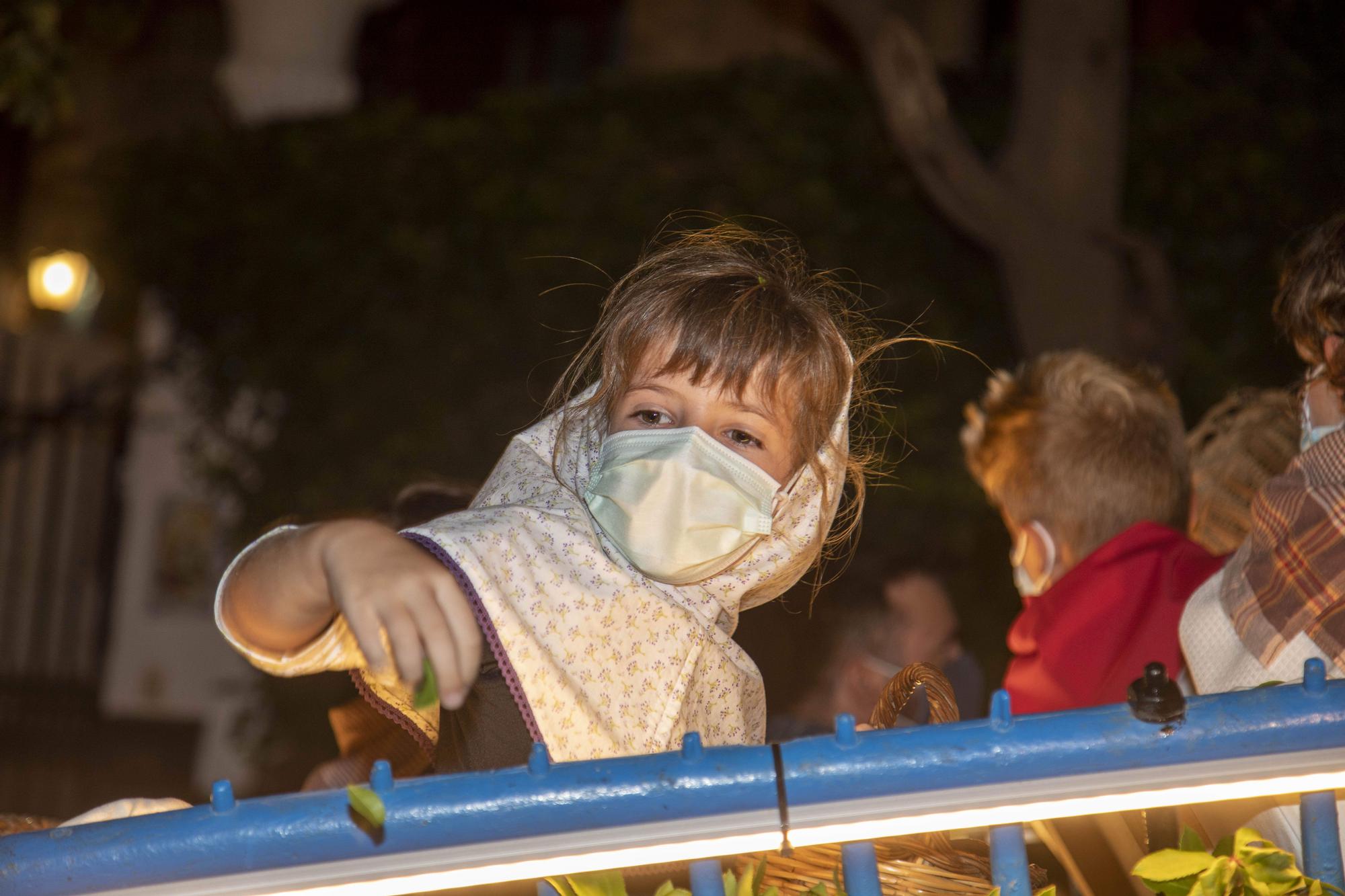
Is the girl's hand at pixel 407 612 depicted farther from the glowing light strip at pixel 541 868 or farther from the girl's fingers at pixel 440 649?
the glowing light strip at pixel 541 868

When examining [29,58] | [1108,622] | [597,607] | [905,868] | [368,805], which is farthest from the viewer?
[29,58]

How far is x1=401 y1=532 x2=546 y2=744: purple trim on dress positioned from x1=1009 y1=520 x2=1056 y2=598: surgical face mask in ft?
4.40

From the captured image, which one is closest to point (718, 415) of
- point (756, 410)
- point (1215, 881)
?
point (756, 410)

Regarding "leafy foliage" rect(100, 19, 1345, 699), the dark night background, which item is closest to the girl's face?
the dark night background

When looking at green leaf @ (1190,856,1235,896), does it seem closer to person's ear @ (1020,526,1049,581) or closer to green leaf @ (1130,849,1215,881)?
green leaf @ (1130,849,1215,881)

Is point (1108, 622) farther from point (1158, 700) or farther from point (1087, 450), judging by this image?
point (1158, 700)

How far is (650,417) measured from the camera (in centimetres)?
152

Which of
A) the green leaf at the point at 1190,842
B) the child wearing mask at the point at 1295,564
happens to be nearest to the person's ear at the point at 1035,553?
the child wearing mask at the point at 1295,564

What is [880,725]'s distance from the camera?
1.57 m

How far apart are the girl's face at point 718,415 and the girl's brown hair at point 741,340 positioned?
0.01 m

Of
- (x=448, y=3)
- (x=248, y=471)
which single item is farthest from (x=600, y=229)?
(x=448, y=3)

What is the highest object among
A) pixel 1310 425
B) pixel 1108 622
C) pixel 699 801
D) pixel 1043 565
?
pixel 1310 425

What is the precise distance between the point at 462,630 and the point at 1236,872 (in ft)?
2.23

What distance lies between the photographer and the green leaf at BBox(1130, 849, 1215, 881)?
1062 millimetres
